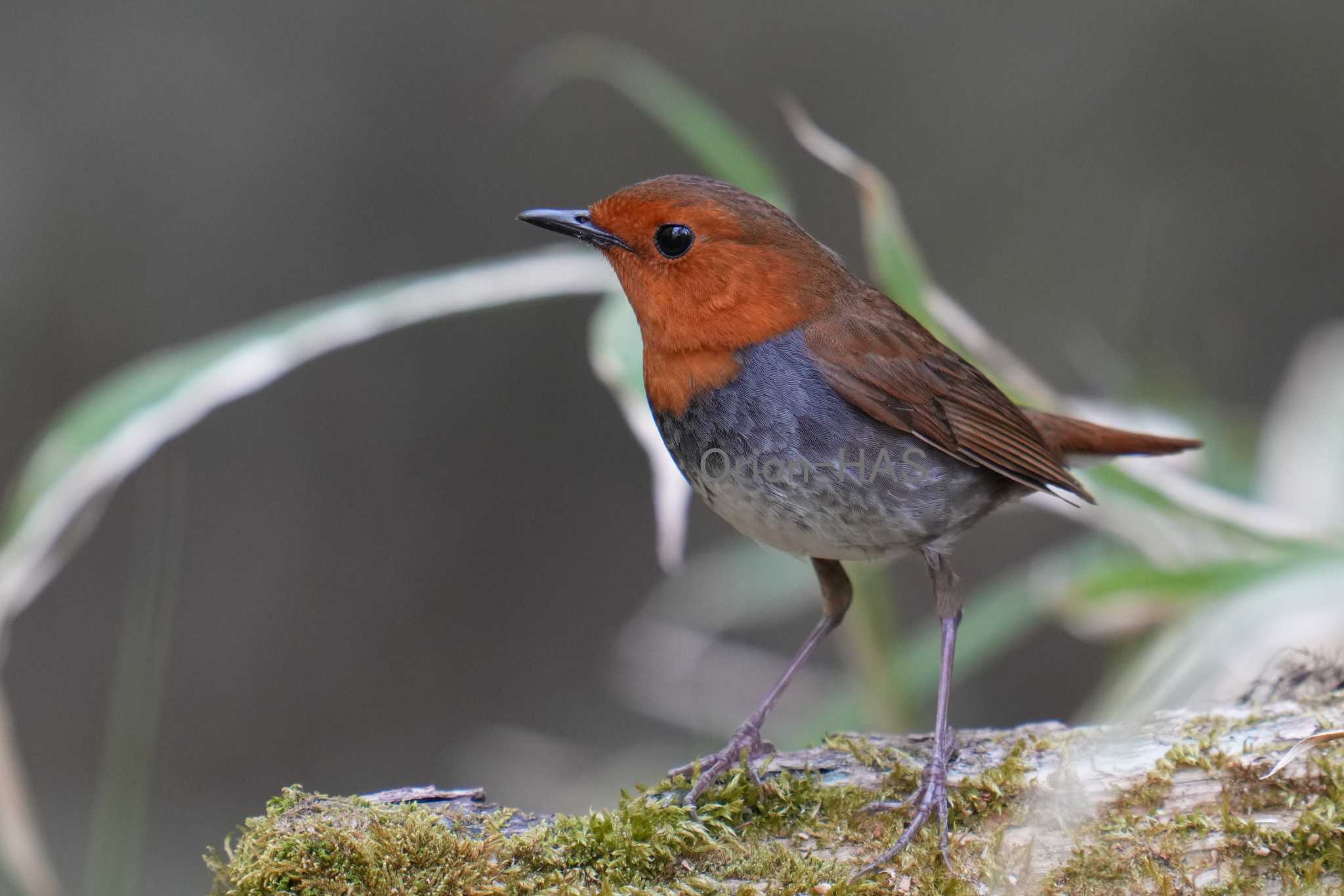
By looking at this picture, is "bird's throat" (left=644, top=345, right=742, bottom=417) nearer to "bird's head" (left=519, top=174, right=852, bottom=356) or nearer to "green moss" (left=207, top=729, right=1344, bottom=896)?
"bird's head" (left=519, top=174, right=852, bottom=356)

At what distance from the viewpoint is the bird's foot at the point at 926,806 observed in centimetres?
221

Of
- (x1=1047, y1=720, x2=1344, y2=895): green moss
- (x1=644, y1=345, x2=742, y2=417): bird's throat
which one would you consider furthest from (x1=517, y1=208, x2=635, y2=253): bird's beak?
(x1=1047, y1=720, x2=1344, y2=895): green moss

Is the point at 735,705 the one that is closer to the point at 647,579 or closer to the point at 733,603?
the point at 733,603

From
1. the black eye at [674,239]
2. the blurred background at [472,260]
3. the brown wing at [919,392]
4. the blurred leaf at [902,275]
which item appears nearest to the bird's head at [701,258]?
the black eye at [674,239]

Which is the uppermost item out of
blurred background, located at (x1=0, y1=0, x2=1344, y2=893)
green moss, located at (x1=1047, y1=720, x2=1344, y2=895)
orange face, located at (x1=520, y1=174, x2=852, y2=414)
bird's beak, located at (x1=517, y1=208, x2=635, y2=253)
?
blurred background, located at (x1=0, y1=0, x2=1344, y2=893)

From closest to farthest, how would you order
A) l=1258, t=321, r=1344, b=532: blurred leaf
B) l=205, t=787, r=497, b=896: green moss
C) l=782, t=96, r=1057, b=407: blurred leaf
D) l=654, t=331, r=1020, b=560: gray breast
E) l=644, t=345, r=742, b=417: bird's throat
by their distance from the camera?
l=205, t=787, r=497, b=896: green moss, l=654, t=331, r=1020, b=560: gray breast, l=644, t=345, r=742, b=417: bird's throat, l=782, t=96, r=1057, b=407: blurred leaf, l=1258, t=321, r=1344, b=532: blurred leaf

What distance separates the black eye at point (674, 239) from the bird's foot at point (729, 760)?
977 millimetres

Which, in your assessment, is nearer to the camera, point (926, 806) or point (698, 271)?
point (926, 806)

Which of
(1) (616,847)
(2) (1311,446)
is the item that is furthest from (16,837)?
(2) (1311,446)

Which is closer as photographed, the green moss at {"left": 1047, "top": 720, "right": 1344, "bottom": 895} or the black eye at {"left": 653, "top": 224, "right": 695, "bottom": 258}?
the green moss at {"left": 1047, "top": 720, "right": 1344, "bottom": 895}

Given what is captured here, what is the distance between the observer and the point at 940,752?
2.37 metres

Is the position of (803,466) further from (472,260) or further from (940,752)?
(472,260)

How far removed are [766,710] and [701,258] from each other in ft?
3.10

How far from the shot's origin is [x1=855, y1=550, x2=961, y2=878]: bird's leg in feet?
7.32
